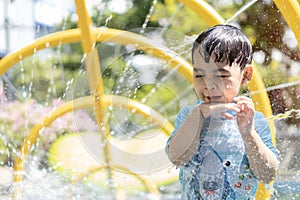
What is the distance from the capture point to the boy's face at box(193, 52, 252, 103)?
1.38m

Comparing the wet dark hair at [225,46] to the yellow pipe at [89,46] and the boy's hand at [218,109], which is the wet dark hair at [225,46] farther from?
the yellow pipe at [89,46]

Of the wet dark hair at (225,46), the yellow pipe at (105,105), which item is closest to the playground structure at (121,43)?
the yellow pipe at (105,105)

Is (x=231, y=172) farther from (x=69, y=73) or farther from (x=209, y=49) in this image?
(x=69, y=73)

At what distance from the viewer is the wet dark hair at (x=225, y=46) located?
1.42 m

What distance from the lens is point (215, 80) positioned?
1.38m

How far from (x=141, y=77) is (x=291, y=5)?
1.70 feet

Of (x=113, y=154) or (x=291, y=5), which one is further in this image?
(x=113, y=154)

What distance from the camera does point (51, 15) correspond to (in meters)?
5.11

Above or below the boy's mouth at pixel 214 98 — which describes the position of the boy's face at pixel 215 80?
above

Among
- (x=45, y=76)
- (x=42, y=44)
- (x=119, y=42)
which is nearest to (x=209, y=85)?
(x=119, y=42)

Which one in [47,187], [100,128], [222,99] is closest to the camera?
[222,99]

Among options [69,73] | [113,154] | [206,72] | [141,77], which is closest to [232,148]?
[206,72]

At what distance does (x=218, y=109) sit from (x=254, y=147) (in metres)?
0.13

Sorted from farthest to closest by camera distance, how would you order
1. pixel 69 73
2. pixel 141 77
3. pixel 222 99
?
1. pixel 69 73
2. pixel 141 77
3. pixel 222 99
